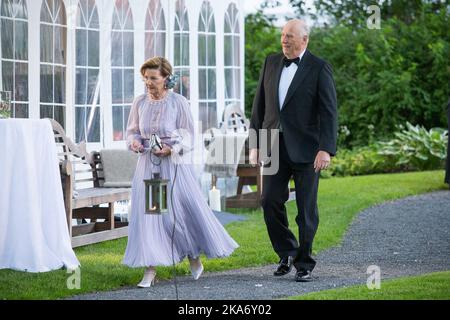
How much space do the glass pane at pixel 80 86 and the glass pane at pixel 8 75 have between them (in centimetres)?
103

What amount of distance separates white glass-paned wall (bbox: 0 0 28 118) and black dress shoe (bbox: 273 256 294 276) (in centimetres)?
373

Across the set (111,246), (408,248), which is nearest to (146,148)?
(111,246)

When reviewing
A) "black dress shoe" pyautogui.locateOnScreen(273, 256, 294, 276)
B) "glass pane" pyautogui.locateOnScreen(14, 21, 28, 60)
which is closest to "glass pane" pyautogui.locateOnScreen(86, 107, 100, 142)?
"glass pane" pyautogui.locateOnScreen(14, 21, 28, 60)

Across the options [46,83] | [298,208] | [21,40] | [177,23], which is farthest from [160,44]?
[298,208]

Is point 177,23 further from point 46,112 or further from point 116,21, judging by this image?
point 46,112

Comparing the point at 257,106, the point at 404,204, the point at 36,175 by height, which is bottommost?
the point at 404,204

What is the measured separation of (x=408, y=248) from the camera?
1071cm

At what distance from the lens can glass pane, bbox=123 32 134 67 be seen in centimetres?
1277

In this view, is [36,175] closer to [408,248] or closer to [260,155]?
[260,155]

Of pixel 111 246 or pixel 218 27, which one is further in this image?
pixel 218 27

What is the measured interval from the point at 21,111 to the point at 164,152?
3.30m

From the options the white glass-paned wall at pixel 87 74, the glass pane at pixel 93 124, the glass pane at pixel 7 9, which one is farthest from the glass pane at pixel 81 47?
the glass pane at pixel 7 9

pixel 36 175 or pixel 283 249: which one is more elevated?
pixel 36 175
